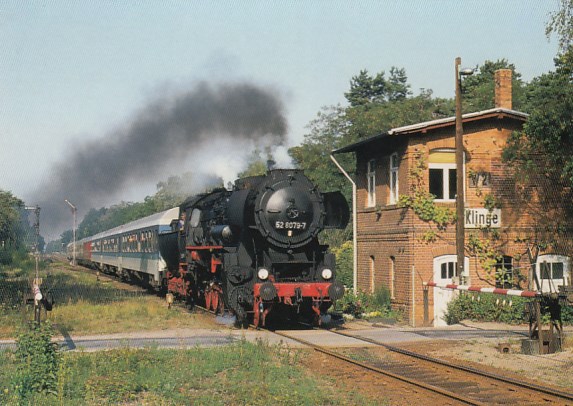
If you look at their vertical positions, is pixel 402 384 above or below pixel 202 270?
below

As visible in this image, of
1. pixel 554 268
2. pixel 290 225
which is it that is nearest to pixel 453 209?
pixel 554 268

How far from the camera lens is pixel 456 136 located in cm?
1970

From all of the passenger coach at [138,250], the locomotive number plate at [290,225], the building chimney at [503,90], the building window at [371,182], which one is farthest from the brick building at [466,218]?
the passenger coach at [138,250]

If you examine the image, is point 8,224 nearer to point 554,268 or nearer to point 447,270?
point 447,270

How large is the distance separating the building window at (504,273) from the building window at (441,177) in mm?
2312

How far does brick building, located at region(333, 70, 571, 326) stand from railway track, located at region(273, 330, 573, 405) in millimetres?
7108

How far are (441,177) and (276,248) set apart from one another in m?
6.73

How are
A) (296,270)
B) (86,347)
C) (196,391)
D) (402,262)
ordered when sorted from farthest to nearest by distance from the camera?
(402,262) → (296,270) → (86,347) → (196,391)

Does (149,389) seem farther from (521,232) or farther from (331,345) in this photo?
(521,232)

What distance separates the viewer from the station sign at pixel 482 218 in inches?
829

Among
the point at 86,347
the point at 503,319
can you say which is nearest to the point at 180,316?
the point at 86,347

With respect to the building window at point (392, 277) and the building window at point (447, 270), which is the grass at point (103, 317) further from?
the building window at point (447, 270)

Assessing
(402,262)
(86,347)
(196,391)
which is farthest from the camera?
(402,262)

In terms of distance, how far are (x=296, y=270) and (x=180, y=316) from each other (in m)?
4.08
